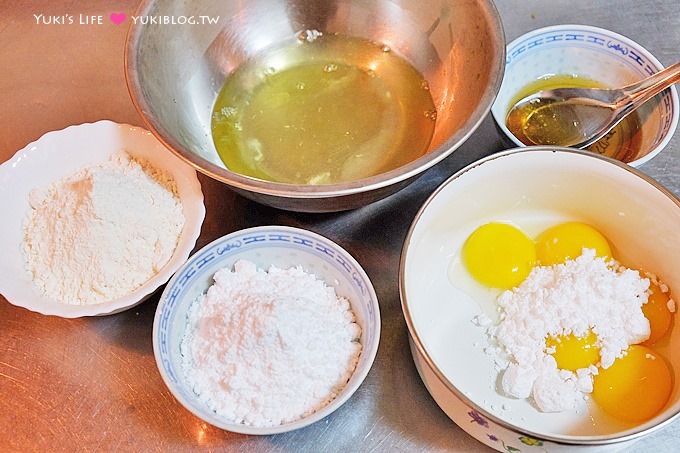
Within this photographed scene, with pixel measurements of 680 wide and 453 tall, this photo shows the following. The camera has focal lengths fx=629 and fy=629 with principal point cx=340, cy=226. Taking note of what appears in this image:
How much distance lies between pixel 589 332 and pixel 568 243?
182mm

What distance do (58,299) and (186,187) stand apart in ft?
0.98

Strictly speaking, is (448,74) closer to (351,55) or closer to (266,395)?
(351,55)

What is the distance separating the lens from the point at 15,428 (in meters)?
1.12

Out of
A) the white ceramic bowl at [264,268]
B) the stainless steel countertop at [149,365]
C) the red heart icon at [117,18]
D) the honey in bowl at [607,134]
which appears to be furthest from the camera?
the red heart icon at [117,18]

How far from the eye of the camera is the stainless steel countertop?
1101mm

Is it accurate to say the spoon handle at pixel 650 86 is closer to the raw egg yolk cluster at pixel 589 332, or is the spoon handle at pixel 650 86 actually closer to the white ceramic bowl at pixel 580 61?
the white ceramic bowl at pixel 580 61

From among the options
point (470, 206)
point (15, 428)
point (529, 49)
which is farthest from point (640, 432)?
point (15, 428)

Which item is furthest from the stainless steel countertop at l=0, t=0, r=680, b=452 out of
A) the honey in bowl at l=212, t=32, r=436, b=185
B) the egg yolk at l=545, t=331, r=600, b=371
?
the egg yolk at l=545, t=331, r=600, b=371

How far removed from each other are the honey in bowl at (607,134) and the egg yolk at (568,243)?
0.70 ft

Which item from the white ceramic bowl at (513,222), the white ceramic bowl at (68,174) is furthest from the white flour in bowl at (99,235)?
the white ceramic bowl at (513,222)

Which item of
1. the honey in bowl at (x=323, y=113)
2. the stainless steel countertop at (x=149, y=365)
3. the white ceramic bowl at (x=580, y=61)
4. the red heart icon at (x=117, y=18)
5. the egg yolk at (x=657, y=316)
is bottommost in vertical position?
the stainless steel countertop at (x=149, y=365)

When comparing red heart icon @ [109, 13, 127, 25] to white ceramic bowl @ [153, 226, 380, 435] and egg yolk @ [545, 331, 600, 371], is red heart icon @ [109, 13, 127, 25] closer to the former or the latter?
white ceramic bowl @ [153, 226, 380, 435]

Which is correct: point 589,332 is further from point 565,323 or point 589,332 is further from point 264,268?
point 264,268

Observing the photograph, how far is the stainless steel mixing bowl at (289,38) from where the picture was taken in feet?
3.50
